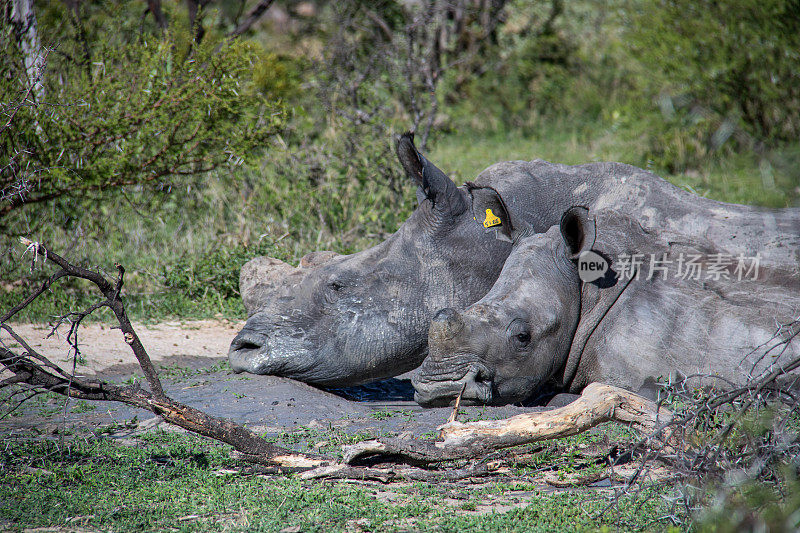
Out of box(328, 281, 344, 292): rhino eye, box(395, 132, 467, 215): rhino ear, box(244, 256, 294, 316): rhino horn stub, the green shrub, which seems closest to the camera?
box(395, 132, 467, 215): rhino ear

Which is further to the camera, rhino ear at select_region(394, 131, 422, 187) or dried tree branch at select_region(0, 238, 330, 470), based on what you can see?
rhino ear at select_region(394, 131, 422, 187)

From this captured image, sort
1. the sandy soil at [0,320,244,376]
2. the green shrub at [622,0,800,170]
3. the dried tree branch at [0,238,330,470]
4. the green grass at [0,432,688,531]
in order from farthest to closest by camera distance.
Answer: the green shrub at [622,0,800,170] < the sandy soil at [0,320,244,376] < the dried tree branch at [0,238,330,470] < the green grass at [0,432,688,531]

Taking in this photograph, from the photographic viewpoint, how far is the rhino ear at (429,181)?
17.8ft

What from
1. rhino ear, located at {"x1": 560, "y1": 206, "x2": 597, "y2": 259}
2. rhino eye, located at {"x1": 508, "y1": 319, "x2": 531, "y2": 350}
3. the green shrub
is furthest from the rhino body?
the green shrub

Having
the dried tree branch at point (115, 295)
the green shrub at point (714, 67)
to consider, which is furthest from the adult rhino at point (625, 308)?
the green shrub at point (714, 67)

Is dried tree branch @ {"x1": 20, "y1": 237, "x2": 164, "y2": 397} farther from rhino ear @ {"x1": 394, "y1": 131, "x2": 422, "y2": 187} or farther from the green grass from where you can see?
rhino ear @ {"x1": 394, "y1": 131, "x2": 422, "y2": 187}

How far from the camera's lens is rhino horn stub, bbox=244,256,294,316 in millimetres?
5891

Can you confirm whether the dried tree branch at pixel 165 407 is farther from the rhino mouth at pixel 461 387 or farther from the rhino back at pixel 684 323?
the rhino back at pixel 684 323

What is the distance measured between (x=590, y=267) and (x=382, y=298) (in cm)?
139

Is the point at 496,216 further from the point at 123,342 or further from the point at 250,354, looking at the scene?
the point at 123,342

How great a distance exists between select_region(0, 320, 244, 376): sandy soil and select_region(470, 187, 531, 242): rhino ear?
97.5 inches

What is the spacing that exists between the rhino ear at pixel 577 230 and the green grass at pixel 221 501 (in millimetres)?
1907

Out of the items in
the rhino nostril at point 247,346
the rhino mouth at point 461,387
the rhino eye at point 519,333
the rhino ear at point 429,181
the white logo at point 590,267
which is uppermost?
the rhino ear at point 429,181

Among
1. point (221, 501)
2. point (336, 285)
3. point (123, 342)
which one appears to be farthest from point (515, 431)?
point (123, 342)
